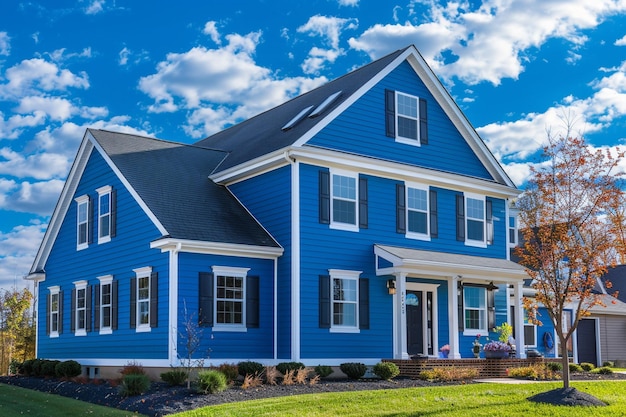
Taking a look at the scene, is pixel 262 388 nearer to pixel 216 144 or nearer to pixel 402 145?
pixel 402 145

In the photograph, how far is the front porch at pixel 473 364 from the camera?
2277cm

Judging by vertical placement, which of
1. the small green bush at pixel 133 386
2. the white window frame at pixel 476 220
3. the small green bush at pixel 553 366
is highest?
the white window frame at pixel 476 220

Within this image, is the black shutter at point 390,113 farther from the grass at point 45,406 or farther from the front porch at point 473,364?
the grass at point 45,406

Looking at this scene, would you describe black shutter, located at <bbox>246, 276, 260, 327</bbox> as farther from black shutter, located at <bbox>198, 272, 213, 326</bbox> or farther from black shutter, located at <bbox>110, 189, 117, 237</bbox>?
black shutter, located at <bbox>110, 189, 117, 237</bbox>

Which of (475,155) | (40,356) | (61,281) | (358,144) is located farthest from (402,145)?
(40,356)

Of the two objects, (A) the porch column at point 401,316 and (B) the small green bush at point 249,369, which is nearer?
(B) the small green bush at point 249,369

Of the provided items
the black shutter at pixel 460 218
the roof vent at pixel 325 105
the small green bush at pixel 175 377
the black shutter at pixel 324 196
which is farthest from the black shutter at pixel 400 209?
the small green bush at pixel 175 377

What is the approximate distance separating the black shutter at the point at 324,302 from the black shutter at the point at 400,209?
3536mm

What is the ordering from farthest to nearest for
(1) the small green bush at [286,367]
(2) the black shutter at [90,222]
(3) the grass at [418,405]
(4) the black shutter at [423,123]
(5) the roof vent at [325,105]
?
(2) the black shutter at [90,222] < (4) the black shutter at [423,123] < (5) the roof vent at [325,105] < (1) the small green bush at [286,367] < (3) the grass at [418,405]

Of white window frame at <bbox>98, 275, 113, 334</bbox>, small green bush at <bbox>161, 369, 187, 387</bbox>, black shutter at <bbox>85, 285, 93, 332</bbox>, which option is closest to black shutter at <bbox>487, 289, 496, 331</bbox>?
small green bush at <bbox>161, 369, 187, 387</bbox>

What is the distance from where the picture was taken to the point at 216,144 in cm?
3294

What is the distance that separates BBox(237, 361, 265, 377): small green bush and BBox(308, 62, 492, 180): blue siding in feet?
22.7

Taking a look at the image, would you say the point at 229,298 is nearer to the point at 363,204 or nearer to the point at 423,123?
the point at 363,204

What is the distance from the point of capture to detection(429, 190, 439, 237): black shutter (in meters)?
26.6
